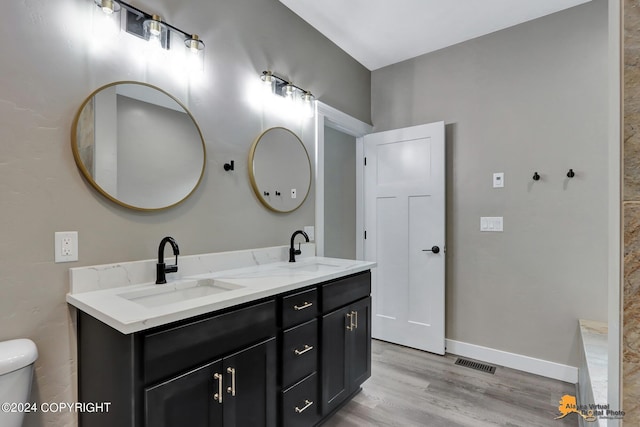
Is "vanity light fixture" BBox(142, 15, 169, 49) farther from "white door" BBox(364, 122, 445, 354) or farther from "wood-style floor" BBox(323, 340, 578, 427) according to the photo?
"wood-style floor" BBox(323, 340, 578, 427)

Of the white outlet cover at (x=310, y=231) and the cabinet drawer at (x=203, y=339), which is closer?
the cabinet drawer at (x=203, y=339)

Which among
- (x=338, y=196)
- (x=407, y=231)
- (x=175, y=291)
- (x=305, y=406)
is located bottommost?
(x=305, y=406)

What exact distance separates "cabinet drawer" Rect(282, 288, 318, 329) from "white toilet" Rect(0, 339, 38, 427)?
0.96 metres

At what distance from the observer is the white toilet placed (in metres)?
1.03

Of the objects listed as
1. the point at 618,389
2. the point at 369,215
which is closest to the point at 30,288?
the point at 618,389

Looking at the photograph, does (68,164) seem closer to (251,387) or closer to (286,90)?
(251,387)

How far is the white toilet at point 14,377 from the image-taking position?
1.03m

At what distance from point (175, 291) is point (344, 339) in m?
1.05

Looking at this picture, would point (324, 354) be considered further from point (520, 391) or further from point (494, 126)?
point (494, 126)

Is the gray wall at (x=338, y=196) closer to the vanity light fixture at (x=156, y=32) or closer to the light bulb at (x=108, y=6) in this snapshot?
the vanity light fixture at (x=156, y=32)

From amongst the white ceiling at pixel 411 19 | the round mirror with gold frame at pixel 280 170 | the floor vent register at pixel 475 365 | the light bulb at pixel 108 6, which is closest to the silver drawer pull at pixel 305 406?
the round mirror with gold frame at pixel 280 170

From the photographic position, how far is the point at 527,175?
2.62 m

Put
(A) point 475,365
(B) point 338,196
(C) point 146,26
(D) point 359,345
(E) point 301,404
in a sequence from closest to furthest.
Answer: (C) point 146,26 < (E) point 301,404 < (D) point 359,345 < (A) point 475,365 < (B) point 338,196

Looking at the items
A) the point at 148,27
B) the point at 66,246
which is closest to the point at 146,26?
the point at 148,27
